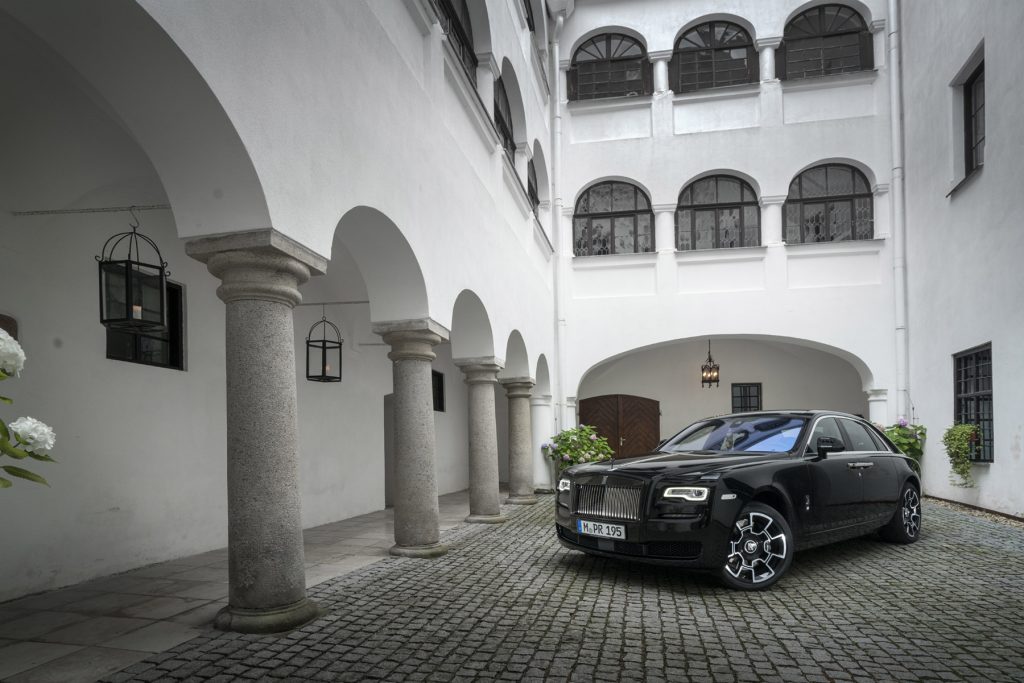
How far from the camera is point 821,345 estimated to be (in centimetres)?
1844

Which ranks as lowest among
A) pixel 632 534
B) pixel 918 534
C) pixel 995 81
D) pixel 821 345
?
pixel 918 534

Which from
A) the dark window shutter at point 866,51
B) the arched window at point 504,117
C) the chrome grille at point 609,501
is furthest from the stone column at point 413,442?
the dark window shutter at point 866,51

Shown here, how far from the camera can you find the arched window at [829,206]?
18.6 meters

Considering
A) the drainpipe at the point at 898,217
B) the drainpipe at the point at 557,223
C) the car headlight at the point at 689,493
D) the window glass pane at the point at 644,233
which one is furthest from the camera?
the window glass pane at the point at 644,233

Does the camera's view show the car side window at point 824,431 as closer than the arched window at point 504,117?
Yes

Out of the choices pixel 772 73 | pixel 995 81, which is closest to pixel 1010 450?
pixel 995 81

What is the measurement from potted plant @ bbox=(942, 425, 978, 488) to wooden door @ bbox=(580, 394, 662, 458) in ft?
28.2

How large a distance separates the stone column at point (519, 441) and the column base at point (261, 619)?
9.00m

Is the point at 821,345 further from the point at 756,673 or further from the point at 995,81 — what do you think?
the point at 756,673

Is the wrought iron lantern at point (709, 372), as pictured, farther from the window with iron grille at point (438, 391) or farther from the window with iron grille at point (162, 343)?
the window with iron grille at point (162, 343)

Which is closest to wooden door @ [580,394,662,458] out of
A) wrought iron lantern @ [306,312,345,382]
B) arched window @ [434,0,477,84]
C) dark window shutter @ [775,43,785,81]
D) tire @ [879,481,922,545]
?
dark window shutter @ [775,43,785,81]

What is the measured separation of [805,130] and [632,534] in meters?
15.1

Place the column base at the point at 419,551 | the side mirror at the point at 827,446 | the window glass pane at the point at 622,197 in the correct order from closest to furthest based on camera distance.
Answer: the side mirror at the point at 827,446
the column base at the point at 419,551
the window glass pane at the point at 622,197

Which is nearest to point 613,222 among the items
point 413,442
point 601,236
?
point 601,236
